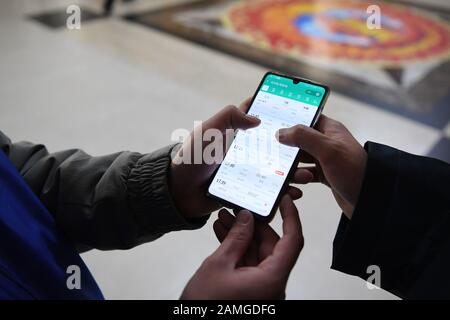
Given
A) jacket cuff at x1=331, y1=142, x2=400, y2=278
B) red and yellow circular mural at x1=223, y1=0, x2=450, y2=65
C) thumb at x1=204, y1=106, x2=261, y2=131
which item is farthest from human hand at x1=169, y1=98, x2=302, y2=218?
red and yellow circular mural at x1=223, y1=0, x2=450, y2=65

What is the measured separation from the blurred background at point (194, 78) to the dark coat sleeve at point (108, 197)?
43 centimetres

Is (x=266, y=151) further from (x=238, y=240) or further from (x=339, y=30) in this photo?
(x=339, y=30)

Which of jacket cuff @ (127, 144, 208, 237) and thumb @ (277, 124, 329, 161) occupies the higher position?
thumb @ (277, 124, 329, 161)

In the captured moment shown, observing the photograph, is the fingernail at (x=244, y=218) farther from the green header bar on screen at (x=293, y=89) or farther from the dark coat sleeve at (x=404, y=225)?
the green header bar on screen at (x=293, y=89)

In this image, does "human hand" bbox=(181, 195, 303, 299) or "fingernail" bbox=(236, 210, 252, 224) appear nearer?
"human hand" bbox=(181, 195, 303, 299)

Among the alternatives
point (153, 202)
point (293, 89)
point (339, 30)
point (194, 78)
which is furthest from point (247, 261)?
point (339, 30)

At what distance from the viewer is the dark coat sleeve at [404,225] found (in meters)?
0.52

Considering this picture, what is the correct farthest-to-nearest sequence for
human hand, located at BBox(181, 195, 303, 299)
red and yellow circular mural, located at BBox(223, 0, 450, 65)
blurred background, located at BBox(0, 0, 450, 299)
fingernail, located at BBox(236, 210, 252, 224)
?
red and yellow circular mural, located at BBox(223, 0, 450, 65) → blurred background, located at BBox(0, 0, 450, 299) → fingernail, located at BBox(236, 210, 252, 224) → human hand, located at BBox(181, 195, 303, 299)

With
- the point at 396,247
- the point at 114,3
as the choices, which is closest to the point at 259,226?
the point at 396,247

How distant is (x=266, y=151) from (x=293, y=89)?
0.41 ft

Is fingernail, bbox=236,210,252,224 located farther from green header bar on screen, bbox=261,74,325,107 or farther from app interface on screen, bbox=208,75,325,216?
green header bar on screen, bbox=261,74,325,107

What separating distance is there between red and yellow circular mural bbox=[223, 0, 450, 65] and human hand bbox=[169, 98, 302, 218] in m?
1.66

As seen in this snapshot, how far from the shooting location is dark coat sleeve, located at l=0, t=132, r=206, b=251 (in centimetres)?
57
